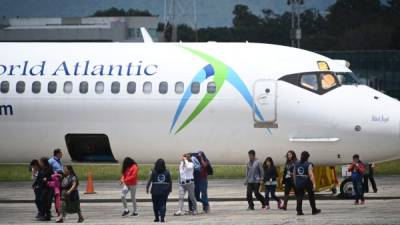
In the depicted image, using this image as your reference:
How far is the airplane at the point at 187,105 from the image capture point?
3375 centimetres

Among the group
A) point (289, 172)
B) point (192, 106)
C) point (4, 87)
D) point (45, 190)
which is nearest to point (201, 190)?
point (289, 172)

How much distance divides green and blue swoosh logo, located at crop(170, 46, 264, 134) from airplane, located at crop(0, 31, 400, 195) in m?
0.03

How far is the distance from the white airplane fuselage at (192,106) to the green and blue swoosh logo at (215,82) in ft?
0.09

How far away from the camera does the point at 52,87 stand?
35.4 metres

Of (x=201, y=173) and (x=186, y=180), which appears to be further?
(x=201, y=173)

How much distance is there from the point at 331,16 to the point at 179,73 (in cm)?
7157

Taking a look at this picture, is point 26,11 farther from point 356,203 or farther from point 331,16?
point 356,203

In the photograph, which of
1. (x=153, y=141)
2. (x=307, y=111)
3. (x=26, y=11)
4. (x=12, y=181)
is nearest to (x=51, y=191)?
(x=153, y=141)

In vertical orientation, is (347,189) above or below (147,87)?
below

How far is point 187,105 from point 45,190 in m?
5.61

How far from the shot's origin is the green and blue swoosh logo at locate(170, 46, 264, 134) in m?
34.2

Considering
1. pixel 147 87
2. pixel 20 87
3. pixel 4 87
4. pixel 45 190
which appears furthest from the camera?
pixel 4 87

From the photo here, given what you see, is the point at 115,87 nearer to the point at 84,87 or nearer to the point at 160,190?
the point at 84,87

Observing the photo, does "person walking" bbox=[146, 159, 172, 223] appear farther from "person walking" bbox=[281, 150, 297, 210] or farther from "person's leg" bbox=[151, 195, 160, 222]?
"person walking" bbox=[281, 150, 297, 210]
